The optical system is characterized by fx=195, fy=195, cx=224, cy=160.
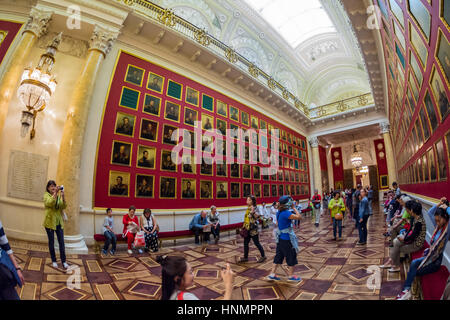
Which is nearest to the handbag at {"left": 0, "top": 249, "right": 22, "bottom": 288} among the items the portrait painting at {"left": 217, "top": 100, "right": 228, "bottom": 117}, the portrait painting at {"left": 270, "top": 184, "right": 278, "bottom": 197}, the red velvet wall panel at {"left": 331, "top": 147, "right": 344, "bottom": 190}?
the portrait painting at {"left": 217, "top": 100, "right": 228, "bottom": 117}

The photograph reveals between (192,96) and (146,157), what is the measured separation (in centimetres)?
350

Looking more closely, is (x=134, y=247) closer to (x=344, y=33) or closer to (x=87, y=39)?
(x=87, y=39)

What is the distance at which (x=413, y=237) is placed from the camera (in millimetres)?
3236

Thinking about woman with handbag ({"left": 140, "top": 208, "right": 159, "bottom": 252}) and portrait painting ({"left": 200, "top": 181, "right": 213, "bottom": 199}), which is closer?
woman with handbag ({"left": 140, "top": 208, "right": 159, "bottom": 252})

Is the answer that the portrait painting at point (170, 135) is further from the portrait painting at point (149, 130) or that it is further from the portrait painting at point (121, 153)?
the portrait painting at point (121, 153)

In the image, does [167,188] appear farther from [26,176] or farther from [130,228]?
[26,176]

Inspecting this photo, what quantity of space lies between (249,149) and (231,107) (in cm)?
248

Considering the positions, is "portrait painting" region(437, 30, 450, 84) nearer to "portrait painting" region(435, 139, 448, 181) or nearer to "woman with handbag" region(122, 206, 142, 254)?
"portrait painting" region(435, 139, 448, 181)

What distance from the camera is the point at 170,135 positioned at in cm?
760

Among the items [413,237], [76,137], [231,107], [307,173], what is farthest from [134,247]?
[307,173]

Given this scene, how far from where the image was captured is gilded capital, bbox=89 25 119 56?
6.17 meters

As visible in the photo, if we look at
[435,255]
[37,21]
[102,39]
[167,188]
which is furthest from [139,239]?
[37,21]

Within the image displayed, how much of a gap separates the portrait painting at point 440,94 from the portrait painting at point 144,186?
23.8 feet

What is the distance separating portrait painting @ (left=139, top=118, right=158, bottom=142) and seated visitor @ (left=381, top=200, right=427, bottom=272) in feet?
23.2
